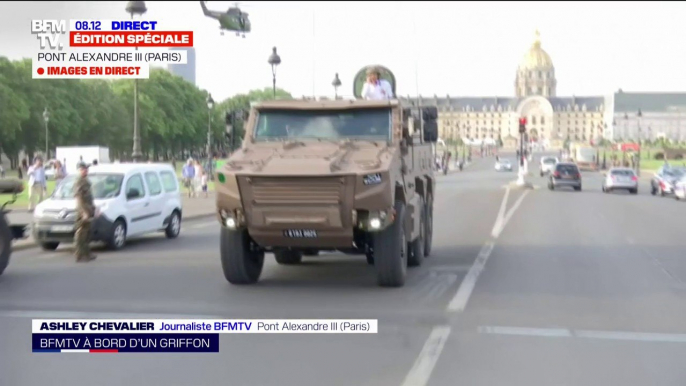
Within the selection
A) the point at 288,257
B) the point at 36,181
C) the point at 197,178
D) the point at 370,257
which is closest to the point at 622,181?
the point at 197,178

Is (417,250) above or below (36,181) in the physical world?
below

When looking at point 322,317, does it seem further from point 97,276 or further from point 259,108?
point 97,276

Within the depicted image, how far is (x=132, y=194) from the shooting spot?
18641mm

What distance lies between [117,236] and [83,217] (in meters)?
2.25

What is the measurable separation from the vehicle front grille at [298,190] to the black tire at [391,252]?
100 cm

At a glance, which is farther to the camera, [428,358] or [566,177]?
[566,177]

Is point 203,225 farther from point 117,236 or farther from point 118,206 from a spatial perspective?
point 117,236

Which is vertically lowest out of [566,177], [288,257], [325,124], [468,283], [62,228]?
[566,177]

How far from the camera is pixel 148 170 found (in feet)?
65.0

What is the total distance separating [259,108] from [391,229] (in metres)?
2.81

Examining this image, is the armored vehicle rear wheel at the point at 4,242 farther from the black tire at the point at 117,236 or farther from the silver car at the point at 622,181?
the silver car at the point at 622,181

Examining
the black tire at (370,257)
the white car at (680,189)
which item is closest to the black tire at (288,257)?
the black tire at (370,257)

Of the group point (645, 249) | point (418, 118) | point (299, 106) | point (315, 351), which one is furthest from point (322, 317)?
point (645, 249)

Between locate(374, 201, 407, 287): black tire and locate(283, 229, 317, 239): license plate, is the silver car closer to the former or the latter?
locate(374, 201, 407, 287): black tire
